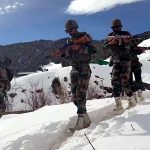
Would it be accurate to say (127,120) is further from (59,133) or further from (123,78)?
(123,78)

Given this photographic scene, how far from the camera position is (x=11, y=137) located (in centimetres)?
843

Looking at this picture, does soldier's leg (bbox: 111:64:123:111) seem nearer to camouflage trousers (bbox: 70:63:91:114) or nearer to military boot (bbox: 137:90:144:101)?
military boot (bbox: 137:90:144:101)

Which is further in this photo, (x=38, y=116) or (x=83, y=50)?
(x=38, y=116)

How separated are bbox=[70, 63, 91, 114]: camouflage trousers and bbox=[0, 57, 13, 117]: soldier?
129cm

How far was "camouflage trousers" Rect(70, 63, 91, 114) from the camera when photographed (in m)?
8.89

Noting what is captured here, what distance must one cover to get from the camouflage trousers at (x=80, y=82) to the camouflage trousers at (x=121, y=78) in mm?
1434

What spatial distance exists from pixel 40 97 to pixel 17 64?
58.0 meters

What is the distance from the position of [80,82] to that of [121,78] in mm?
1608

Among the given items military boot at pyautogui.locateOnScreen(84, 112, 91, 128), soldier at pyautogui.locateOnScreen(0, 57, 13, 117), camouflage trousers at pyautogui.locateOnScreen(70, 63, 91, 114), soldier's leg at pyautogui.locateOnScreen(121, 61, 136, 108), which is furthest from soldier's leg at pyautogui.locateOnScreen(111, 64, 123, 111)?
soldier at pyautogui.locateOnScreen(0, 57, 13, 117)

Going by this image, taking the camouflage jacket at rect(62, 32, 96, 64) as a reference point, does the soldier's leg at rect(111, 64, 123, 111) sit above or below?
below

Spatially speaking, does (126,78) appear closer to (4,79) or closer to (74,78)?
(74,78)

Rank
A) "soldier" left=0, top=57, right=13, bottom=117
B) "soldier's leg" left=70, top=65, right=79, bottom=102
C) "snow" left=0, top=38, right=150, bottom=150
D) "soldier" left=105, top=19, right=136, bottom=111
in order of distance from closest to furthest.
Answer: "snow" left=0, top=38, right=150, bottom=150, "soldier" left=0, top=57, right=13, bottom=117, "soldier's leg" left=70, top=65, right=79, bottom=102, "soldier" left=105, top=19, right=136, bottom=111

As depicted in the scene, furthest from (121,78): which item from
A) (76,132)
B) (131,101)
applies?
(76,132)

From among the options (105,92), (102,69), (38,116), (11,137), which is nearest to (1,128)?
(38,116)
